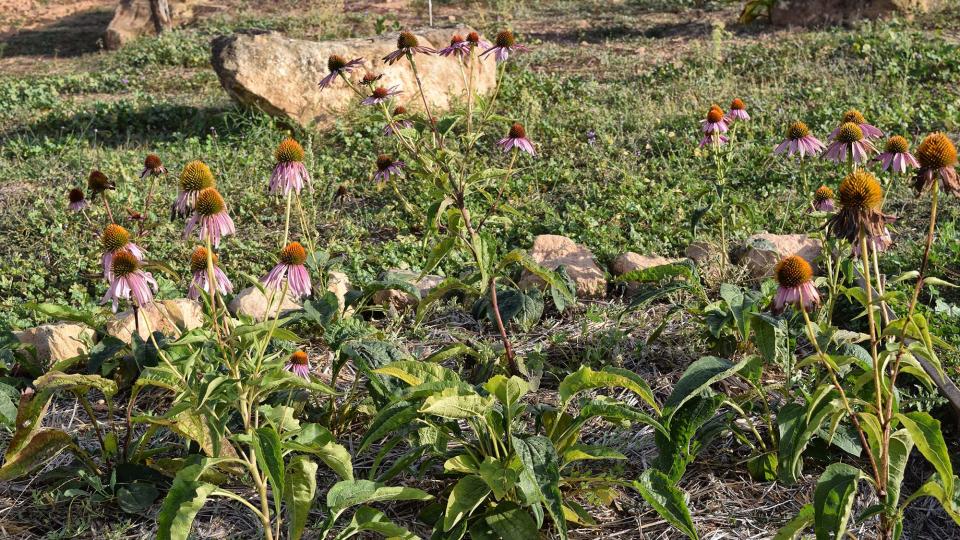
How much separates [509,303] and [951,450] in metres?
1.48

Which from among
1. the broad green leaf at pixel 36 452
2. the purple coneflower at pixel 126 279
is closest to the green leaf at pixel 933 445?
the purple coneflower at pixel 126 279

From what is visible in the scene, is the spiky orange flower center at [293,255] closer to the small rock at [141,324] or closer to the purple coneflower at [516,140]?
the small rock at [141,324]

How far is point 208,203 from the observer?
7.96 ft

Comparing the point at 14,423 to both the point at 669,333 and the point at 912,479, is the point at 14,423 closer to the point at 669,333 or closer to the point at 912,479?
the point at 669,333

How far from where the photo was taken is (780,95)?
21.4ft

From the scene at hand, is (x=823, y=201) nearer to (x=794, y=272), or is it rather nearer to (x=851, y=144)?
(x=851, y=144)

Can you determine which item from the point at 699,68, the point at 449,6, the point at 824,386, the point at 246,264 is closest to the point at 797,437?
the point at 824,386

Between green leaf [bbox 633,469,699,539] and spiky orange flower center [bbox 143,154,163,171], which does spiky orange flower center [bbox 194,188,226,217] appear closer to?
green leaf [bbox 633,469,699,539]

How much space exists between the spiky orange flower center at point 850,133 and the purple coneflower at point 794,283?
984mm

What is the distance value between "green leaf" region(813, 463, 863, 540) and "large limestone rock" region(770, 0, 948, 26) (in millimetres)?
7336

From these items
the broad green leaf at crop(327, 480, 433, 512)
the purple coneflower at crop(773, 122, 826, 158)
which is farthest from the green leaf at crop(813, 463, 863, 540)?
the purple coneflower at crop(773, 122, 826, 158)

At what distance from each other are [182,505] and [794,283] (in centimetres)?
155

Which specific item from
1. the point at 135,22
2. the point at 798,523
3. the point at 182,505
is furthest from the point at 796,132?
the point at 135,22

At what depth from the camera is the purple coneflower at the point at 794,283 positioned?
91.1 inches
